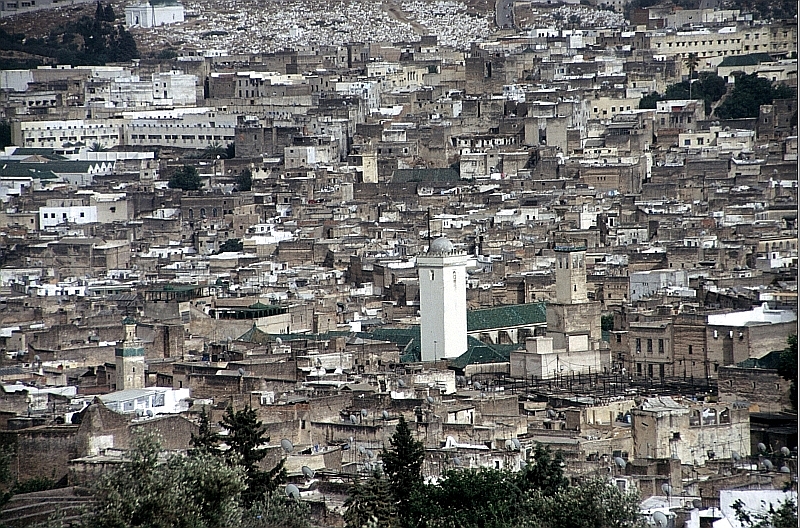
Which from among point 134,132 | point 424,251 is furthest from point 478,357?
point 134,132

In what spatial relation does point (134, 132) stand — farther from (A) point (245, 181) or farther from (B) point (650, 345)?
(B) point (650, 345)

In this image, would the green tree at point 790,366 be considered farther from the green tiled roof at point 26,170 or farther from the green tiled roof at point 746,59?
the green tiled roof at point 746,59

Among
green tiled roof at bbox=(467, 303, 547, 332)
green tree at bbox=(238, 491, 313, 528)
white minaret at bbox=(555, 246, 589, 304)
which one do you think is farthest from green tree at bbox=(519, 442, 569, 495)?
green tiled roof at bbox=(467, 303, 547, 332)

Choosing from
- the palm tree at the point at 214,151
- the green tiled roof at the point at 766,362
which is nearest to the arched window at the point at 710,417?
the green tiled roof at the point at 766,362

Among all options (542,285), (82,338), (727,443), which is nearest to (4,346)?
(82,338)

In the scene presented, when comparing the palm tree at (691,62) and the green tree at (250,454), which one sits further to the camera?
the palm tree at (691,62)

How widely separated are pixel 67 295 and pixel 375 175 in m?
14.3

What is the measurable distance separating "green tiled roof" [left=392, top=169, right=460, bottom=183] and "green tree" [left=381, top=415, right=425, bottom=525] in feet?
87.4

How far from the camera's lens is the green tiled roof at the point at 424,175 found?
43.8 metres

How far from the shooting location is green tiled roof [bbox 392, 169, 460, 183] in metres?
43.8

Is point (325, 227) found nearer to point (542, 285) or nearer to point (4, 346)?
point (542, 285)

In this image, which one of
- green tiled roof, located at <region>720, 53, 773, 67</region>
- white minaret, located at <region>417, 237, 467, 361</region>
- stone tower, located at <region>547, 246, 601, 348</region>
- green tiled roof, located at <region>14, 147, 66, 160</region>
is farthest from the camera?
green tiled roof, located at <region>720, 53, 773, 67</region>

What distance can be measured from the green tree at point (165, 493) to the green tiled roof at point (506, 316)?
1246cm

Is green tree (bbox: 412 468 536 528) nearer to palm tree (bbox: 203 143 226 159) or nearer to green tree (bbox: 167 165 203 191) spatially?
green tree (bbox: 167 165 203 191)
